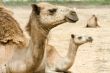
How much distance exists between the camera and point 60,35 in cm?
1462

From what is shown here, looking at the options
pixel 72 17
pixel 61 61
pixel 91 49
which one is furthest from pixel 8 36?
pixel 91 49

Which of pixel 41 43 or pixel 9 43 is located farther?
pixel 9 43

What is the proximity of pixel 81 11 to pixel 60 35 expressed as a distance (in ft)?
30.5

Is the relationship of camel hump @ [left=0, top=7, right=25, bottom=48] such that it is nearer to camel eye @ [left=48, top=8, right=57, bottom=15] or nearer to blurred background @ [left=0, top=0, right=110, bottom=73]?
blurred background @ [left=0, top=0, right=110, bottom=73]

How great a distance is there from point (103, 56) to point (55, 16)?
553cm

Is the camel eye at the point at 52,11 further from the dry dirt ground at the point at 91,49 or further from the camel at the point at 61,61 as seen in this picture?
the camel at the point at 61,61

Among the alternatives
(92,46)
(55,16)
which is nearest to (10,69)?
(55,16)

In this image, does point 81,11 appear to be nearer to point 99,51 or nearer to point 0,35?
point 99,51

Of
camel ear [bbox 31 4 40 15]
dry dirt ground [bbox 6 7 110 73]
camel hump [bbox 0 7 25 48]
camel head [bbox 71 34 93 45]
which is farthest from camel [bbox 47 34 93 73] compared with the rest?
camel ear [bbox 31 4 40 15]

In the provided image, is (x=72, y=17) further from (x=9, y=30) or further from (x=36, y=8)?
(x=9, y=30)

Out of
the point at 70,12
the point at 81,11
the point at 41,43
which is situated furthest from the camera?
the point at 81,11

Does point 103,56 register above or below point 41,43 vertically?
below

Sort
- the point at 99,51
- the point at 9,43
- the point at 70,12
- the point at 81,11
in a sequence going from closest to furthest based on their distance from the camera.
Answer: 1. the point at 70,12
2. the point at 9,43
3. the point at 99,51
4. the point at 81,11

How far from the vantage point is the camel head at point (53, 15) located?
4.58m
